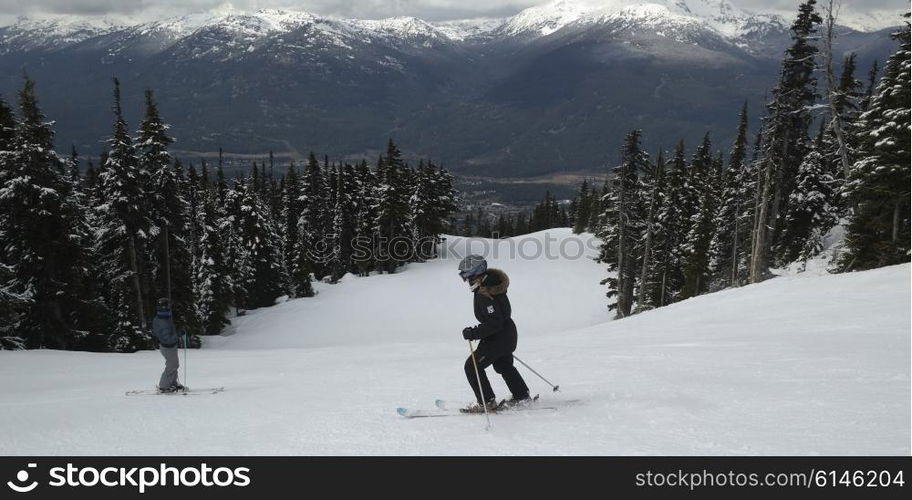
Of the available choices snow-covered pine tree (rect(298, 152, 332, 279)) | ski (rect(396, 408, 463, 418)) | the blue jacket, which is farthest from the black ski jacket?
snow-covered pine tree (rect(298, 152, 332, 279))

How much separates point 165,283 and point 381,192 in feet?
94.4

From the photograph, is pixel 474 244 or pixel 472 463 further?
pixel 474 244

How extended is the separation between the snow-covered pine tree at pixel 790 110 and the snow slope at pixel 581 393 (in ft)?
32.9

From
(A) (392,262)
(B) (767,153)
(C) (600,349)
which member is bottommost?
(A) (392,262)

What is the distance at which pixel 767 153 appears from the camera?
90.0ft

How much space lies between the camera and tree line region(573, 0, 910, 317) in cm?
2261

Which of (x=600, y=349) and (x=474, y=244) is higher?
(x=600, y=349)

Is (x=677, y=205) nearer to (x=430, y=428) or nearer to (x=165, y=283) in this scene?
(x=165, y=283)

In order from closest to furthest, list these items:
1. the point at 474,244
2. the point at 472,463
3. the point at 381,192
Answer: the point at 472,463, the point at 381,192, the point at 474,244

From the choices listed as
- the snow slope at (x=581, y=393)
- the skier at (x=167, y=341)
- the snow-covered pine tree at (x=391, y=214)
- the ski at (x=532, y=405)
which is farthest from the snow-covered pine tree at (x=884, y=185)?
the snow-covered pine tree at (x=391, y=214)

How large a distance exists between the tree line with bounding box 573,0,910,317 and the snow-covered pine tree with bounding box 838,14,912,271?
49mm

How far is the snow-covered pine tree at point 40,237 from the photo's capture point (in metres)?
21.3

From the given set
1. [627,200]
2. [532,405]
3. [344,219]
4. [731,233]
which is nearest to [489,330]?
[532,405]

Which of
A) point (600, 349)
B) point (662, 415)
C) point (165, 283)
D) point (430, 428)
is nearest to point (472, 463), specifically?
point (430, 428)
